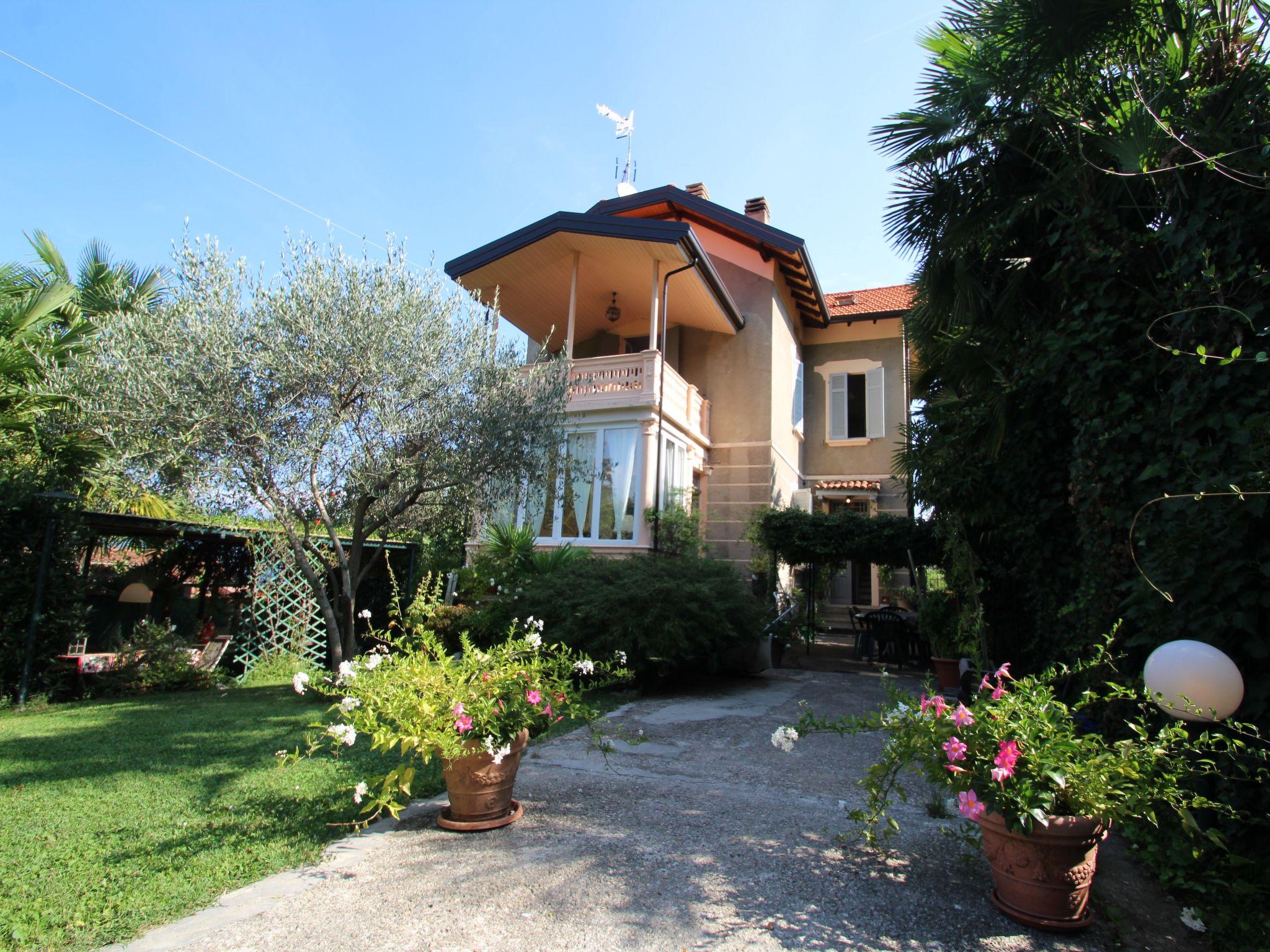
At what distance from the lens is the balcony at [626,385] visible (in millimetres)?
12188

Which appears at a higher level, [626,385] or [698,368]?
[698,368]

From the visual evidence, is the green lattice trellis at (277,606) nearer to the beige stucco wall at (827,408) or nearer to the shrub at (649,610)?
the shrub at (649,610)

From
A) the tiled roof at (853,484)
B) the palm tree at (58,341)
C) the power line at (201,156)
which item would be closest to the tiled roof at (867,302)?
the tiled roof at (853,484)

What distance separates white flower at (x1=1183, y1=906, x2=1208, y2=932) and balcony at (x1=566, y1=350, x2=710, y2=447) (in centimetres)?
996

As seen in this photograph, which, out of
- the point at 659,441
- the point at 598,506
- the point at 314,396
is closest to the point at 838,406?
the point at 659,441

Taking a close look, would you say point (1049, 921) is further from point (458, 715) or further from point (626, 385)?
point (626, 385)

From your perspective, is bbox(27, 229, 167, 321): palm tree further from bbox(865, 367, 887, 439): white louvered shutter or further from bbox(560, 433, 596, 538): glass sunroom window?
bbox(865, 367, 887, 439): white louvered shutter

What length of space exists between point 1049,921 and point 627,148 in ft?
55.5

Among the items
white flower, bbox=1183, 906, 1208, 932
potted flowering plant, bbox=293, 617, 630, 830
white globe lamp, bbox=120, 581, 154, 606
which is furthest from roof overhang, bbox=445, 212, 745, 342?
white flower, bbox=1183, 906, 1208, 932

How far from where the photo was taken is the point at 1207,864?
2.97 m

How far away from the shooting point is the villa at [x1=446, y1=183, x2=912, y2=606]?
12.3m

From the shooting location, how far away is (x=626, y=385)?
493 inches

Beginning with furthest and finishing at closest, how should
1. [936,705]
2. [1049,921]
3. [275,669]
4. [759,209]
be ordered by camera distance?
[759,209] → [275,669] → [936,705] → [1049,921]

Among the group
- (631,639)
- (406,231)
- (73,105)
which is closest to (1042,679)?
(631,639)
